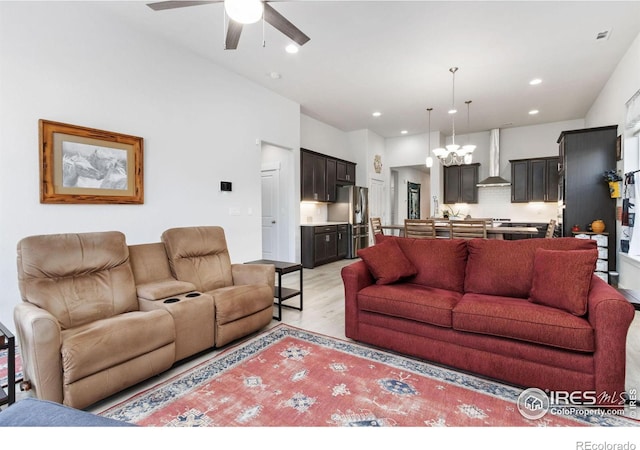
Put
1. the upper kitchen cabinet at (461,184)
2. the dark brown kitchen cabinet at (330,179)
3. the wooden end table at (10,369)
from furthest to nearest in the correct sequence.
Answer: the upper kitchen cabinet at (461,184), the dark brown kitchen cabinet at (330,179), the wooden end table at (10,369)

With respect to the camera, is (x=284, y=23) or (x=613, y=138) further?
(x=613, y=138)

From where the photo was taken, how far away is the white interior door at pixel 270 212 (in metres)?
6.25

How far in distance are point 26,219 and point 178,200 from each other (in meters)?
1.46

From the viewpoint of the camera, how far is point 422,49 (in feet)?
13.1

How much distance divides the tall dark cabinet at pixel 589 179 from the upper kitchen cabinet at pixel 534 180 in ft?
7.44

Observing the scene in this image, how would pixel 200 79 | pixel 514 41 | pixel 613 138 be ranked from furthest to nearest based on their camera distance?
pixel 613 138
pixel 200 79
pixel 514 41

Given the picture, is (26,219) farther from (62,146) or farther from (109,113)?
(109,113)

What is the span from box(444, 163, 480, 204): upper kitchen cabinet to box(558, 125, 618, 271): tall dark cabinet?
9.60ft

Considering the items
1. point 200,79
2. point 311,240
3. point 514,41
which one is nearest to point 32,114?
point 200,79

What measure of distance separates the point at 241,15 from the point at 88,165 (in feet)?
7.45

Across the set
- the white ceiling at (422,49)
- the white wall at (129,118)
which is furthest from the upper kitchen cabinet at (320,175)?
the white wall at (129,118)

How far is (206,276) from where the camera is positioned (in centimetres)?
308

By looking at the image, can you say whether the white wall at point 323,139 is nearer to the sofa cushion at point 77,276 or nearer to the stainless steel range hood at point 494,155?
the stainless steel range hood at point 494,155
